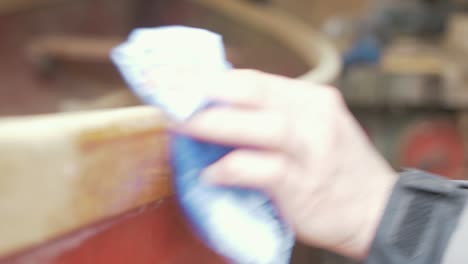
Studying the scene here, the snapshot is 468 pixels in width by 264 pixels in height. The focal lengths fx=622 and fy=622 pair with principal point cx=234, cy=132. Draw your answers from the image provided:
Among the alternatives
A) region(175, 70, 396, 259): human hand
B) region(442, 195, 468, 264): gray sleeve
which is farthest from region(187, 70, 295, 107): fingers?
region(442, 195, 468, 264): gray sleeve

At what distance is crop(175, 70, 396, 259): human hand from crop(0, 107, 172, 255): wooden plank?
0.8 inches

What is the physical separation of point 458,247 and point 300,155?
0.09 m

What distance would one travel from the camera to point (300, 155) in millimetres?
280

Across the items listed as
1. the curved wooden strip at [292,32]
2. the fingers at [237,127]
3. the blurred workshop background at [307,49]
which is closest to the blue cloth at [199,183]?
the fingers at [237,127]

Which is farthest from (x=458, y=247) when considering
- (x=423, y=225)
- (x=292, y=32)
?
(x=292, y=32)

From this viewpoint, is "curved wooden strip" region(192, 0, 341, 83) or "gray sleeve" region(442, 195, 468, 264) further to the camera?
"curved wooden strip" region(192, 0, 341, 83)

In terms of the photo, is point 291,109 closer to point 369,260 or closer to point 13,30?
point 369,260

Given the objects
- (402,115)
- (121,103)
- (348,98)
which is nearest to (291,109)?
(121,103)

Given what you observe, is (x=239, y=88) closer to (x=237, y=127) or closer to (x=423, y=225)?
(x=237, y=127)

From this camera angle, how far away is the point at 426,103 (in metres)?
0.92

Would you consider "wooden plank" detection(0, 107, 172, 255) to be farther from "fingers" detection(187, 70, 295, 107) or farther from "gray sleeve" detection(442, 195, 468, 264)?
"gray sleeve" detection(442, 195, 468, 264)

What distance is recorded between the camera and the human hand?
0.86ft

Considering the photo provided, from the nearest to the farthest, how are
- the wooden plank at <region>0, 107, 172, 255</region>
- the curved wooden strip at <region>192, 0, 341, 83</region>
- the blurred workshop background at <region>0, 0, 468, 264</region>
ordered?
the wooden plank at <region>0, 107, 172, 255</region> → the curved wooden strip at <region>192, 0, 341, 83</region> → the blurred workshop background at <region>0, 0, 468, 264</region>

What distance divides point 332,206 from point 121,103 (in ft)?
1.50
